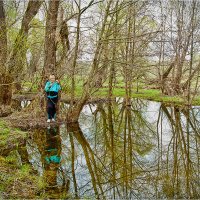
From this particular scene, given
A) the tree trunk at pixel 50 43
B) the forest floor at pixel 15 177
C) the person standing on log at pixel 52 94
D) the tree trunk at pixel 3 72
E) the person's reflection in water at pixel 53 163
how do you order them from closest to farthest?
the forest floor at pixel 15 177, the person's reflection in water at pixel 53 163, the person standing on log at pixel 52 94, the tree trunk at pixel 50 43, the tree trunk at pixel 3 72

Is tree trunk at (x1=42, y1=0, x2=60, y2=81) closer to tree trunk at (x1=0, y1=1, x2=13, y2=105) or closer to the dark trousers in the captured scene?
the dark trousers

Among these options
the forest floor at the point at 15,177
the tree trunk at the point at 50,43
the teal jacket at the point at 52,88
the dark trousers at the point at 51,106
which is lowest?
the forest floor at the point at 15,177

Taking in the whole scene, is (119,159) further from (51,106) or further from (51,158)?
(51,106)

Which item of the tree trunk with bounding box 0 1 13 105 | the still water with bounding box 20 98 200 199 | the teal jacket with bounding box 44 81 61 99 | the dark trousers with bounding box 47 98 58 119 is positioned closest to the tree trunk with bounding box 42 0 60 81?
the teal jacket with bounding box 44 81 61 99

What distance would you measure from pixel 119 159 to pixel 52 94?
17.6ft

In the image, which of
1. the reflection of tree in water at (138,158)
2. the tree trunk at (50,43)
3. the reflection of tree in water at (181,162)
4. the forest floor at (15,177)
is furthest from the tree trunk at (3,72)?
the reflection of tree in water at (181,162)

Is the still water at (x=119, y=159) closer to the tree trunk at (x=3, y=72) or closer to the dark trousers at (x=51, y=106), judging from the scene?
the dark trousers at (x=51, y=106)

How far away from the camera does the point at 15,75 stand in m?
16.0

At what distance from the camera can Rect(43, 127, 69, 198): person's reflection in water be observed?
695cm

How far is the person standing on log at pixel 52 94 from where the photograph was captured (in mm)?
13602

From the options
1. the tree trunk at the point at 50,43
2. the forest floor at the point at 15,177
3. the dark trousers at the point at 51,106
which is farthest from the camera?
the tree trunk at the point at 50,43

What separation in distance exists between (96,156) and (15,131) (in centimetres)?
368

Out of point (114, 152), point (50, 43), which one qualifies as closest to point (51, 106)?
point (50, 43)

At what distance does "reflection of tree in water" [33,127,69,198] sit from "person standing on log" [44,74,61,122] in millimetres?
857
